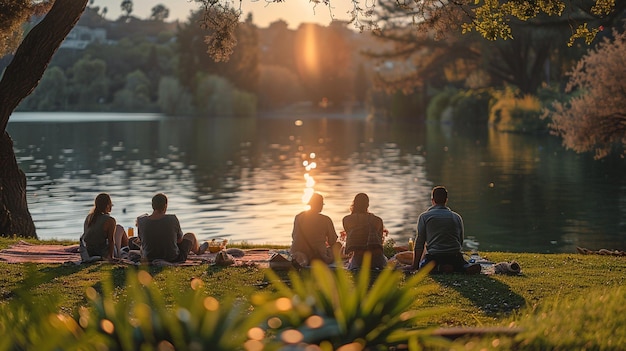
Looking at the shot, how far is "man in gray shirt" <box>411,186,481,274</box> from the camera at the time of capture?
13.5 metres

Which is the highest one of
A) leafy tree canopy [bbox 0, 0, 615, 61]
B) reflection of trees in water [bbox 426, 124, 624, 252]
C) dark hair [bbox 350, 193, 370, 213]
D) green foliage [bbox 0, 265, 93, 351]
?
leafy tree canopy [bbox 0, 0, 615, 61]

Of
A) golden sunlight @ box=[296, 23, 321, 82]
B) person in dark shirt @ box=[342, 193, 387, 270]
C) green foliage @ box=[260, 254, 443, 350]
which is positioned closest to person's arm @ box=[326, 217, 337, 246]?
person in dark shirt @ box=[342, 193, 387, 270]

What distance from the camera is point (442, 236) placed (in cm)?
1359

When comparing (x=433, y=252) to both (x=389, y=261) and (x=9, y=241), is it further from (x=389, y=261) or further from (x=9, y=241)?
(x=9, y=241)

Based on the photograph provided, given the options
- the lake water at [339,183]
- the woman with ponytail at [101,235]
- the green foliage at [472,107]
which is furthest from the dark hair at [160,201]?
the green foliage at [472,107]

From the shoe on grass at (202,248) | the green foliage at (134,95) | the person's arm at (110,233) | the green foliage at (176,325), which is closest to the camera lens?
the green foliage at (176,325)

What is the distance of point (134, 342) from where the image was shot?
6469 mm

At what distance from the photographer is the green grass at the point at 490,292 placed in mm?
7641

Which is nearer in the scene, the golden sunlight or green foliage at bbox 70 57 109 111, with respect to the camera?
green foliage at bbox 70 57 109 111

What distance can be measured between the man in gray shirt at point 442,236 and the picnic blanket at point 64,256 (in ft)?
7.89

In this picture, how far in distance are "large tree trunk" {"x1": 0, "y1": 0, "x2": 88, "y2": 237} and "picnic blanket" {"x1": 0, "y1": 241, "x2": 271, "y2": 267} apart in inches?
104

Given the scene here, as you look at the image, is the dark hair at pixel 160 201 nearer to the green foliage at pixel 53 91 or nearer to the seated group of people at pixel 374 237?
the seated group of people at pixel 374 237

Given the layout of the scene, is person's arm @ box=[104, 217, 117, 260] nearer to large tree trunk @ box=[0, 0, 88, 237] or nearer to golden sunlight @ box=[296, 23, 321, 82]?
large tree trunk @ box=[0, 0, 88, 237]

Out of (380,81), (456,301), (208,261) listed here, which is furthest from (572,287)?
(380,81)
